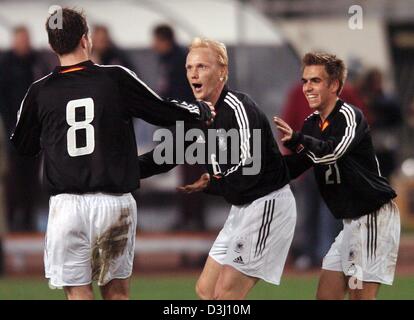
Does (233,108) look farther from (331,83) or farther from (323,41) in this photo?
(323,41)

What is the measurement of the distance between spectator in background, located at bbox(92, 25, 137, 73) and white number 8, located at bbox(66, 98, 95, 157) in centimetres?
556

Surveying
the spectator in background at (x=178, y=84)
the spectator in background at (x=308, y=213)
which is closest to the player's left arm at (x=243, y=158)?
the spectator in background at (x=308, y=213)

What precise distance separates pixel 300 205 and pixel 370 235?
6082 millimetres

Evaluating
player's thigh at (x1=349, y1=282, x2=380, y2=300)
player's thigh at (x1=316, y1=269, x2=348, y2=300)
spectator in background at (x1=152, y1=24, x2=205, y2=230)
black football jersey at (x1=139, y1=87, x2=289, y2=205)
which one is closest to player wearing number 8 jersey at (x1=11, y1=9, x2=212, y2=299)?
black football jersey at (x1=139, y1=87, x2=289, y2=205)

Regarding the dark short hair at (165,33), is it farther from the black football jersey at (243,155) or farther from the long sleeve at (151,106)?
the long sleeve at (151,106)

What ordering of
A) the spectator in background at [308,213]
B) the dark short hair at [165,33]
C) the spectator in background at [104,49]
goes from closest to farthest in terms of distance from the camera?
the spectator in background at [308,213] → the spectator in background at [104,49] → the dark short hair at [165,33]

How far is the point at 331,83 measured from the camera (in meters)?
7.49

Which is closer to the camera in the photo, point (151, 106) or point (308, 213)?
point (151, 106)

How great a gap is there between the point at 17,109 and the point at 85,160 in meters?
6.32

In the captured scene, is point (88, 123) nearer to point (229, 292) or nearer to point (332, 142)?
point (229, 292)

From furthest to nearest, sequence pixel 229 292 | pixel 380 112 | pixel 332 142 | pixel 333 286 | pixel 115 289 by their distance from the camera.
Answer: pixel 380 112 < pixel 333 286 < pixel 332 142 < pixel 229 292 < pixel 115 289

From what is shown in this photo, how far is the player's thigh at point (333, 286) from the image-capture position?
7484 mm

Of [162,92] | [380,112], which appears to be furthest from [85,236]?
[380,112]

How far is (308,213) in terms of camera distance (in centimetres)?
1264
